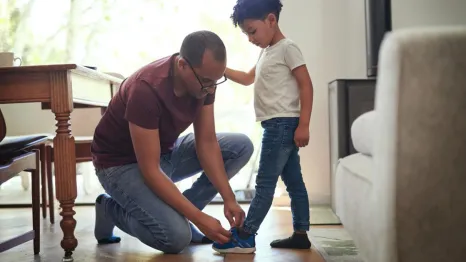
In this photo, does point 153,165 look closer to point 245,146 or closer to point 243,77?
point 245,146

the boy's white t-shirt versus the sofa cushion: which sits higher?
the boy's white t-shirt

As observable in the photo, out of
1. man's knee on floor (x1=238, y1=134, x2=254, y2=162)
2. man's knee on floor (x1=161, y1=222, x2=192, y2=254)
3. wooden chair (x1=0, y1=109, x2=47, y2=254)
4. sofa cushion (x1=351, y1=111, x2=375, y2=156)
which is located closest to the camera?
sofa cushion (x1=351, y1=111, x2=375, y2=156)

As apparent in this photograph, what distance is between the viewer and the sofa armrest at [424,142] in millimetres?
743

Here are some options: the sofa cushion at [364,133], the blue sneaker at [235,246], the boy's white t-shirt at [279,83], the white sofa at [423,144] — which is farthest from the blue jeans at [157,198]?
the white sofa at [423,144]

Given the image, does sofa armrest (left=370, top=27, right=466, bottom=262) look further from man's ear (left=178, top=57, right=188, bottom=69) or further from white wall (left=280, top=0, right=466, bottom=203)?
white wall (left=280, top=0, right=466, bottom=203)

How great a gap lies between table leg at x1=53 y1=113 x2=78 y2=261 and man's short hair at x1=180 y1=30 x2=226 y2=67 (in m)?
0.48

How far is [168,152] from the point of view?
1.87 meters

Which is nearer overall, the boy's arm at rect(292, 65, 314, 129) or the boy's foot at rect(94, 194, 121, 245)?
the boy's arm at rect(292, 65, 314, 129)

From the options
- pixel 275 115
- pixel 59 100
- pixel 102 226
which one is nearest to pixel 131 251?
pixel 102 226

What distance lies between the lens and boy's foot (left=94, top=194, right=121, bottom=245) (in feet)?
6.10

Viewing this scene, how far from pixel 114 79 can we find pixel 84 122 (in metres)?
0.84

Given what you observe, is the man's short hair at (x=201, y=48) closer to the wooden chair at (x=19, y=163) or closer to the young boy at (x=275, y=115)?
the young boy at (x=275, y=115)

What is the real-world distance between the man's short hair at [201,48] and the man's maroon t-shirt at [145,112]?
0.14 m

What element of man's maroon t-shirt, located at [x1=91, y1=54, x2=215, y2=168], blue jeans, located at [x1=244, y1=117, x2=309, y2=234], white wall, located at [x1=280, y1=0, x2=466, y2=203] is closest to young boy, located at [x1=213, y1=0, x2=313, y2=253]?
blue jeans, located at [x1=244, y1=117, x2=309, y2=234]
